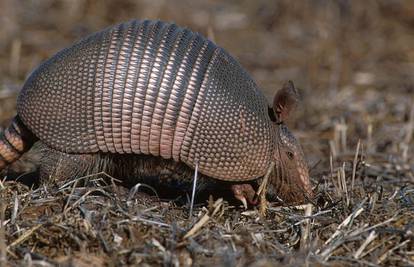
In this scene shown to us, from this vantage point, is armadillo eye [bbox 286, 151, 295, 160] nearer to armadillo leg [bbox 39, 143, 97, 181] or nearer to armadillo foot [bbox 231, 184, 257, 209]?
armadillo foot [bbox 231, 184, 257, 209]

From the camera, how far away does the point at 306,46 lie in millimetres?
13102

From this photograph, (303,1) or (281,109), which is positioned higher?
(303,1)

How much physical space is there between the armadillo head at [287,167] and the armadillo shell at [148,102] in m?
0.31

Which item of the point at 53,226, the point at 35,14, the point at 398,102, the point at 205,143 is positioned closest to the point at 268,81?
the point at 398,102

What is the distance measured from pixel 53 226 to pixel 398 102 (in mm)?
6406

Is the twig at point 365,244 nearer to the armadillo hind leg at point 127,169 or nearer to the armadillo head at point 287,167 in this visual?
the armadillo head at point 287,167

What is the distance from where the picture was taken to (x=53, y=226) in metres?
5.46

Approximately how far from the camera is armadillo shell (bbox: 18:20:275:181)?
622 centimetres

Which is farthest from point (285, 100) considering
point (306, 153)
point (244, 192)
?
point (306, 153)

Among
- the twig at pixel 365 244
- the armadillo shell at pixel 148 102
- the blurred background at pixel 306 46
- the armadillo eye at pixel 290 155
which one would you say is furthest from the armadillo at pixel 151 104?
the blurred background at pixel 306 46

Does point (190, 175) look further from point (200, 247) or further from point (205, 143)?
point (200, 247)

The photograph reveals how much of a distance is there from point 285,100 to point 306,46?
669 cm

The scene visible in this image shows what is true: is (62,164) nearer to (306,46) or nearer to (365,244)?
(365,244)

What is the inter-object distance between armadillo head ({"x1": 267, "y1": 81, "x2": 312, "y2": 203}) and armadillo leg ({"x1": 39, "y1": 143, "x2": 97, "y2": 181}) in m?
1.67
